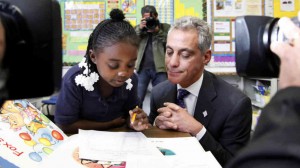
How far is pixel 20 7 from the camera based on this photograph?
0.39 m

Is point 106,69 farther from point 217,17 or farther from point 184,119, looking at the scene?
point 217,17

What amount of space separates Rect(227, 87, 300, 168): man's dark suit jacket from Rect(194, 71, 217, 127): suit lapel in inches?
34.3

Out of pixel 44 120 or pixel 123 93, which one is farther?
pixel 123 93

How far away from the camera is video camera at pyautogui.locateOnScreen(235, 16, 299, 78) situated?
0.49 meters

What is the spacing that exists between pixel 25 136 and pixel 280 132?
63cm

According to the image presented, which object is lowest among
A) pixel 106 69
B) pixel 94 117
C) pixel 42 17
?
pixel 94 117

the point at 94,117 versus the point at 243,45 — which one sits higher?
the point at 243,45

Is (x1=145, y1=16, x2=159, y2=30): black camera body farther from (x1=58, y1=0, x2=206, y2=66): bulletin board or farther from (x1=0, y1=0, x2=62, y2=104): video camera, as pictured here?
(x1=0, y1=0, x2=62, y2=104): video camera

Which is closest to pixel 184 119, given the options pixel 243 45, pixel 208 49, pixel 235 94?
pixel 235 94

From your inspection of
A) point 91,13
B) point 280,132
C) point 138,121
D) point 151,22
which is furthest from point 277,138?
point 91,13

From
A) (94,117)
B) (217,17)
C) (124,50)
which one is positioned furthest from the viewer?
(217,17)

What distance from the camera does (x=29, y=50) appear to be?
39cm

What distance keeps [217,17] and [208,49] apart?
202cm

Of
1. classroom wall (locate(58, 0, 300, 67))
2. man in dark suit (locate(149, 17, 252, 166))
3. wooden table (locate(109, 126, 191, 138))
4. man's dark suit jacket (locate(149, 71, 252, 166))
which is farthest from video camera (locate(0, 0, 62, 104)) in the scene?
classroom wall (locate(58, 0, 300, 67))
